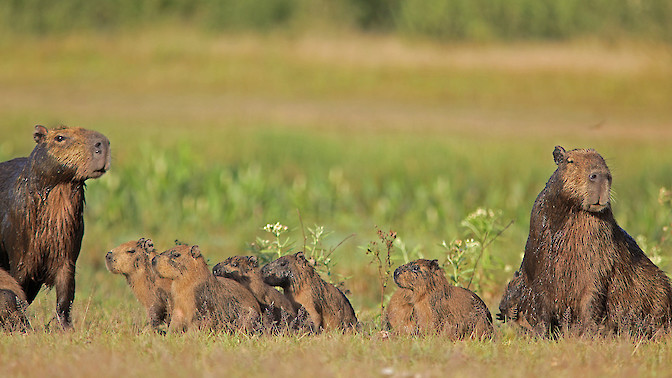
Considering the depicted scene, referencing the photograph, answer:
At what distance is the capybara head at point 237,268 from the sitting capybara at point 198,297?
44cm

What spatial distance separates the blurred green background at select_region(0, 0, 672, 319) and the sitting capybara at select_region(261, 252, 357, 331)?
2155 millimetres

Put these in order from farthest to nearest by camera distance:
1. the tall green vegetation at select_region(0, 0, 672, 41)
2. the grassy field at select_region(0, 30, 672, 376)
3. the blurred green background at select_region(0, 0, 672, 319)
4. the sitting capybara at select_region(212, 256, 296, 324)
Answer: the tall green vegetation at select_region(0, 0, 672, 41) → the blurred green background at select_region(0, 0, 672, 319) → the sitting capybara at select_region(212, 256, 296, 324) → the grassy field at select_region(0, 30, 672, 376)

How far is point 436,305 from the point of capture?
261 inches

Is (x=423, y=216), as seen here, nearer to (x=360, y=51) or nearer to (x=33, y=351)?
(x=33, y=351)

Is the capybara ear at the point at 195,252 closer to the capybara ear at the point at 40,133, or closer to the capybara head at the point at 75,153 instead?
the capybara head at the point at 75,153

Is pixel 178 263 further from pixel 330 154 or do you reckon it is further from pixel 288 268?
pixel 330 154

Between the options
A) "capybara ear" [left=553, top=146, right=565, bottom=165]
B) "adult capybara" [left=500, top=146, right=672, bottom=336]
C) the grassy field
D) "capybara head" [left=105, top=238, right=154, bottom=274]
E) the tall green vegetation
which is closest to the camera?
the grassy field

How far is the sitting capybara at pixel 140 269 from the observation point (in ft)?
22.6

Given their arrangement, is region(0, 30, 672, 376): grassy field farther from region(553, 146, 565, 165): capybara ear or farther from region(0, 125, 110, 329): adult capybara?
region(553, 146, 565, 165): capybara ear

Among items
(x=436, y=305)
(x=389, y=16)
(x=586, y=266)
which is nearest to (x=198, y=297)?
(x=436, y=305)

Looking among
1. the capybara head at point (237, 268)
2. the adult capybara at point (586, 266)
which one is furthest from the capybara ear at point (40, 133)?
the adult capybara at point (586, 266)

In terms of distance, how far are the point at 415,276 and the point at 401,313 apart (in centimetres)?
37

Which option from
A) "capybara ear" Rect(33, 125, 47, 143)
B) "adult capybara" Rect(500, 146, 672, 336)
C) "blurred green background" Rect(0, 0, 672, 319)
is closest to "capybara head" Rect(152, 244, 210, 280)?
"capybara ear" Rect(33, 125, 47, 143)

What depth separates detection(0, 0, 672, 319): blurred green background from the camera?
1305 centimetres
